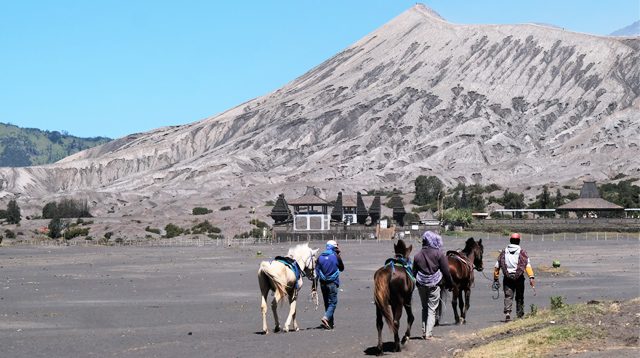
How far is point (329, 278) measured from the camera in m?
20.6

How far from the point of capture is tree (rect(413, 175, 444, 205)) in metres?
151

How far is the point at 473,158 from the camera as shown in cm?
19225

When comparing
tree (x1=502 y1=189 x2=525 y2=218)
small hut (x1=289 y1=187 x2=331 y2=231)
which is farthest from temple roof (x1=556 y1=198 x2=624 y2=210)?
small hut (x1=289 y1=187 x2=331 y2=231)

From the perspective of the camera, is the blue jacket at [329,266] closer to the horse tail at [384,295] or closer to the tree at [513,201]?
the horse tail at [384,295]

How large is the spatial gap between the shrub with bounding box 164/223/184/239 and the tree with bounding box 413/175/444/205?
144ft

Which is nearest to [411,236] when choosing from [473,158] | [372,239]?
[372,239]

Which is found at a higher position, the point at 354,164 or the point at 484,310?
the point at 354,164

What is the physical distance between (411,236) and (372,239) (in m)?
3.89

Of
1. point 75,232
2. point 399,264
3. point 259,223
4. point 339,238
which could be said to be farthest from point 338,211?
point 399,264

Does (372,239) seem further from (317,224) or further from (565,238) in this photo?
(565,238)

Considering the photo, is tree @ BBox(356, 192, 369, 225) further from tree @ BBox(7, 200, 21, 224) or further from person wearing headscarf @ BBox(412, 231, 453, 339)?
person wearing headscarf @ BBox(412, 231, 453, 339)

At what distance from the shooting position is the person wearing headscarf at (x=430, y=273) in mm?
18250

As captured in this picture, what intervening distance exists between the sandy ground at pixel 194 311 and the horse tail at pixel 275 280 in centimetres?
81

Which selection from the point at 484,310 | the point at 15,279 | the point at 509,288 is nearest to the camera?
the point at 509,288
